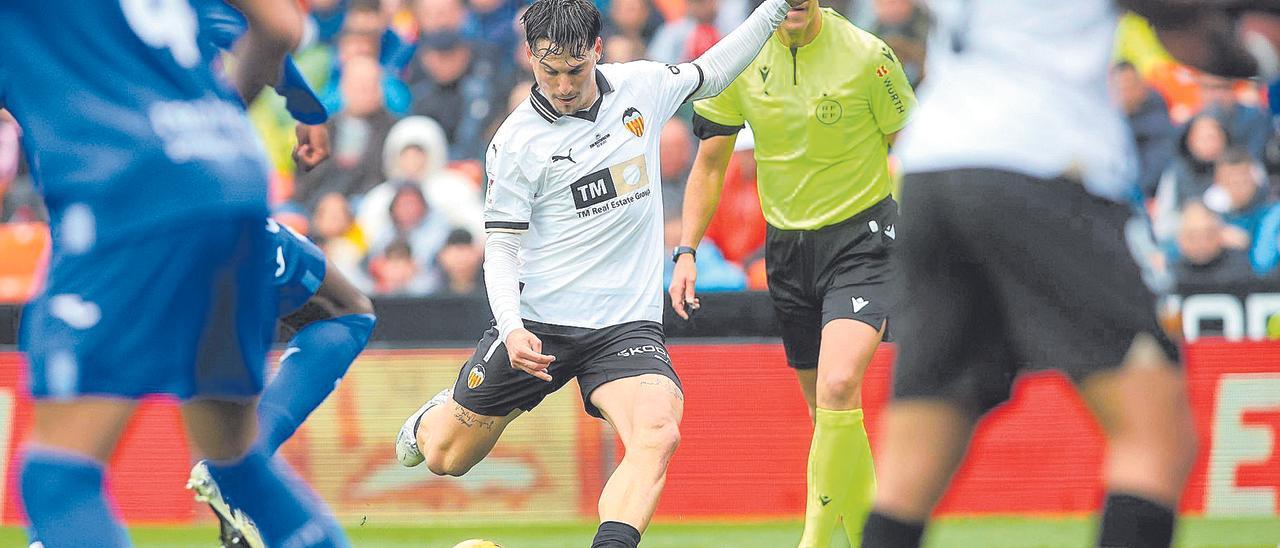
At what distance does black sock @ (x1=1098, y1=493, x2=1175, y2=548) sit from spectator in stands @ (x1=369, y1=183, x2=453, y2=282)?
8004 mm

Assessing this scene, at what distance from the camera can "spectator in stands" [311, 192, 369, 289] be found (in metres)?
11.4

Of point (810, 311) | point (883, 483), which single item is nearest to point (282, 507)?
point (883, 483)

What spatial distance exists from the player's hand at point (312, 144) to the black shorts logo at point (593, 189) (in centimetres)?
129

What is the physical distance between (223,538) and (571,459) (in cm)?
491

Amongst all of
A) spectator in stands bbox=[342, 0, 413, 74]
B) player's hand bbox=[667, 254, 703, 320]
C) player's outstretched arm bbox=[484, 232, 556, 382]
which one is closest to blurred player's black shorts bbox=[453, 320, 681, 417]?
player's outstretched arm bbox=[484, 232, 556, 382]

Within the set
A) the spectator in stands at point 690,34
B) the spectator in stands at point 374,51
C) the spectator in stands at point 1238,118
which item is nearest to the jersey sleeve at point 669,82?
the spectator in stands at point 690,34

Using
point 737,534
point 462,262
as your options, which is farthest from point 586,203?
point 462,262

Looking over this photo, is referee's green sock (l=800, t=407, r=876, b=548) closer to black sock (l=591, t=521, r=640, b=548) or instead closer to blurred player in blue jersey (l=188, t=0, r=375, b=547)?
black sock (l=591, t=521, r=640, b=548)

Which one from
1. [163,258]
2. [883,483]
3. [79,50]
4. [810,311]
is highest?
[79,50]

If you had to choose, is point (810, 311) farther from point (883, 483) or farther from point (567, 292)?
point (883, 483)

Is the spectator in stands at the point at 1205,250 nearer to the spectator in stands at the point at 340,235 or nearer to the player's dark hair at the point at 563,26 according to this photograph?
the spectator in stands at the point at 340,235

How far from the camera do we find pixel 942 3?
12.6 ft

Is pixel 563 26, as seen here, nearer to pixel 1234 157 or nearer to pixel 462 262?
pixel 462 262

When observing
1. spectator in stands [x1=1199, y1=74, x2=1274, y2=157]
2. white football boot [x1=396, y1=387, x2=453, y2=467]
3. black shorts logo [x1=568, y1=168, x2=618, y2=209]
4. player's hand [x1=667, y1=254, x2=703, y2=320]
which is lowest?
spectator in stands [x1=1199, y1=74, x2=1274, y2=157]
